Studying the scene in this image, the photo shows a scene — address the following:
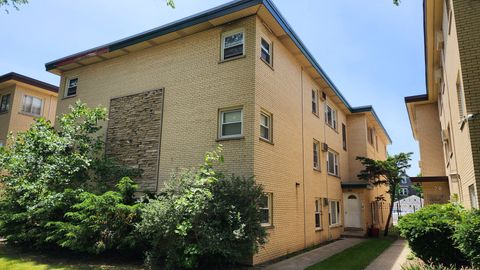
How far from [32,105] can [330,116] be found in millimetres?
20908

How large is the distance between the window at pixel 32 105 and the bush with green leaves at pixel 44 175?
11.1 meters

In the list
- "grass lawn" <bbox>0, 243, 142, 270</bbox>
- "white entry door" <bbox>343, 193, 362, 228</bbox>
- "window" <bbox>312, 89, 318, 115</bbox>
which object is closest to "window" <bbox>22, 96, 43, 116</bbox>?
"grass lawn" <bbox>0, 243, 142, 270</bbox>

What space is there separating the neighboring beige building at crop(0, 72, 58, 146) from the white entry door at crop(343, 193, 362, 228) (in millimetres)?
21921

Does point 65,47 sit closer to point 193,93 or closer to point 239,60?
point 193,93

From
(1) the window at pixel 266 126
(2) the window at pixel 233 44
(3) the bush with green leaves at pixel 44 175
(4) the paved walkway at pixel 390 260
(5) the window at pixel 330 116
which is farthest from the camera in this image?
(5) the window at pixel 330 116

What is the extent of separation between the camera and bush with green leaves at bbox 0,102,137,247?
37.8 ft

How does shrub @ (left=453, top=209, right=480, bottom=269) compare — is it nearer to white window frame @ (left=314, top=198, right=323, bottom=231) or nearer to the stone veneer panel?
white window frame @ (left=314, top=198, right=323, bottom=231)

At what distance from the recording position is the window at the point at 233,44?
12.6 meters

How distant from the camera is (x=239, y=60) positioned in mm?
12328

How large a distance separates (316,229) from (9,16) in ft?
48.9

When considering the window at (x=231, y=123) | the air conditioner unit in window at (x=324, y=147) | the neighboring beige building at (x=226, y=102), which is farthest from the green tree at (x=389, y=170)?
the window at (x=231, y=123)

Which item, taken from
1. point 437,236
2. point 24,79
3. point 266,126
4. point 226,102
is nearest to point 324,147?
point 266,126

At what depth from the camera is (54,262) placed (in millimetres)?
10492

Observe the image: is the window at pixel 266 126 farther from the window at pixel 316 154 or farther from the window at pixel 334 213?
the window at pixel 334 213
